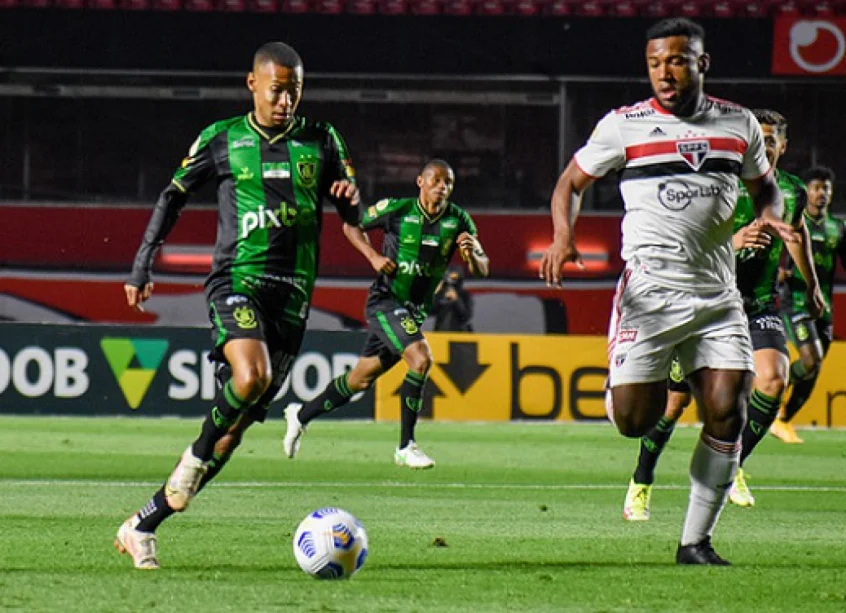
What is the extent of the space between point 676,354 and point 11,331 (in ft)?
41.4

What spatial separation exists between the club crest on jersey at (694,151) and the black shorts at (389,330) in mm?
6455

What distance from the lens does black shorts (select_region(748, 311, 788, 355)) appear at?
1009cm

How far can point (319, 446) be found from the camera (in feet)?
50.6

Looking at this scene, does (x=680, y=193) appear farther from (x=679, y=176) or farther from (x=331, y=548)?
(x=331, y=548)

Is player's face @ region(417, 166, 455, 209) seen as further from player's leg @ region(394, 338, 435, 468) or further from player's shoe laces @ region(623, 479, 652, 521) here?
player's shoe laces @ region(623, 479, 652, 521)

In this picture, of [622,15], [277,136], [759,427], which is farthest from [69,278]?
[277,136]

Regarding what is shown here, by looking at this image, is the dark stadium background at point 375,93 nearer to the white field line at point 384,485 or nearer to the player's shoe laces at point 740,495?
the white field line at point 384,485

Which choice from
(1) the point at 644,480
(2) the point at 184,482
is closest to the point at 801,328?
(1) the point at 644,480

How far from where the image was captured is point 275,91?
735 cm

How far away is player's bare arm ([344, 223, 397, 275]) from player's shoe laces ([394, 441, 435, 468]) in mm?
1860

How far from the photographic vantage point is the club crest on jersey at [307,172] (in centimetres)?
741

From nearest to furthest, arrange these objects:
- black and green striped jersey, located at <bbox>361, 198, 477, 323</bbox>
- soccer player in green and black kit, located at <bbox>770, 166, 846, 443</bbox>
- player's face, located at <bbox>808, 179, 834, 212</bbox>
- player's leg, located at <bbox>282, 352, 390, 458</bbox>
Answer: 1. player's leg, located at <bbox>282, 352, 390, 458</bbox>
2. black and green striped jersey, located at <bbox>361, 198, 477, 323</bbox>
3. player's face, located at <bbox>808, 179, 834, 212</bbox>
4. soccer player in green and black kit, located at <bbox>770, 166, 846, 443</bbox>

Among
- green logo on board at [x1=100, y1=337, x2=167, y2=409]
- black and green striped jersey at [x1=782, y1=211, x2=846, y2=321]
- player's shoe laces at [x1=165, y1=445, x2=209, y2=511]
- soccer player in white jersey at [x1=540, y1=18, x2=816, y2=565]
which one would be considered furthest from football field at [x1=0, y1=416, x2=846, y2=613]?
green logo on board at [x1=100, y1=337, x2=167, y2=409]

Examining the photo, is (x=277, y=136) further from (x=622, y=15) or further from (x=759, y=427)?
(x=622, y=15)
